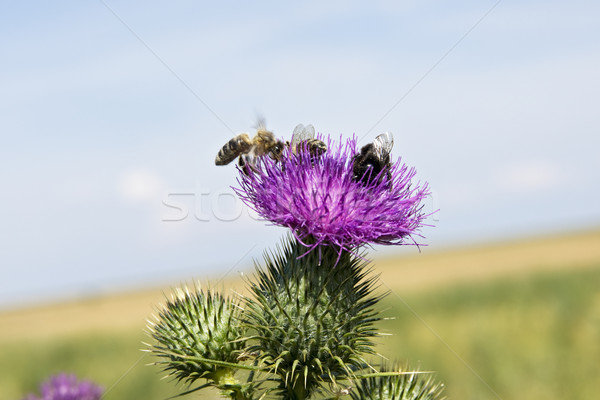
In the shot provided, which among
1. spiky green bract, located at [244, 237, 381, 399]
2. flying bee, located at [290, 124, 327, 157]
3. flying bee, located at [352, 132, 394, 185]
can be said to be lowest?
spiky green bract, located at [244, 237, 381, 399]

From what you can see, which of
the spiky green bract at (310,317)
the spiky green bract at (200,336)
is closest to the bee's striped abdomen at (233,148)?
the spiky green bract at (310,317)

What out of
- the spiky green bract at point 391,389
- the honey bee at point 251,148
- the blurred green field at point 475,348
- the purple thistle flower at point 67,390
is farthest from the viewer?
the blurred green field at point 475,348

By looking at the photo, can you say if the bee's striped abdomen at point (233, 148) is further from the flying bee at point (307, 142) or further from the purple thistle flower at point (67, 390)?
the purple thistle flower at point (67, 390)

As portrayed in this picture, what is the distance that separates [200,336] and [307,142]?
1.88m

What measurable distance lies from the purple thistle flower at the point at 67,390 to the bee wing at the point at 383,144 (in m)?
4.40

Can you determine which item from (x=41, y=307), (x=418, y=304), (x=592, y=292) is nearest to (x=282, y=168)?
(x=592, y=292)

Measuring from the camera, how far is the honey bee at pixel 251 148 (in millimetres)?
5492

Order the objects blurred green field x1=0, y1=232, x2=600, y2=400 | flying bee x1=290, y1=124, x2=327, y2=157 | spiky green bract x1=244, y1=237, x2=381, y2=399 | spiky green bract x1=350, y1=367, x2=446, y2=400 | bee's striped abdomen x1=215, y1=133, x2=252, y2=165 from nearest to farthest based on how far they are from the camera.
→ spiky green bract x1=244, y1=237, x2=381, y2=399 < spiky green bract x1=350, y1=367, x2=446, y2=400 < flying bee x1=290, y1=124, x2=327, y2=157 < bee's striped abdomen x1=215, y1=133, x2=252, y2=165 < blurred green field x1=0, y1=232, x2=600, y2=400

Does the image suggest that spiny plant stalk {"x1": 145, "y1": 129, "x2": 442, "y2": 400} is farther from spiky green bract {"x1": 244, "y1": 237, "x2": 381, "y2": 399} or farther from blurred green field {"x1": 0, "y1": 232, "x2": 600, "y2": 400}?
blurred green field {"x1": 0, "y1": 232, "x2": 600, "y2": 400}

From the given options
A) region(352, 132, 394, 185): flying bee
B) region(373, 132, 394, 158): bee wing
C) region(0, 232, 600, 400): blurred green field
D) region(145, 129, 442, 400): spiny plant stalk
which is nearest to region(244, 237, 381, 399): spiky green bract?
region(145, 129, 442, 400): spiny plant stalk

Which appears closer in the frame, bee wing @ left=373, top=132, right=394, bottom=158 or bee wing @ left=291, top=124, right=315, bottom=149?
bee wing @ left=373, top=132, right=394, bottom=158

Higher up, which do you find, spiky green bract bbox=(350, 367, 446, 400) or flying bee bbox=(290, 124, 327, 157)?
flying bee bbox=(290, 124, 327, 157)

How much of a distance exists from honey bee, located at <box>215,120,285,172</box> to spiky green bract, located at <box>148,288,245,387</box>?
4.22ft

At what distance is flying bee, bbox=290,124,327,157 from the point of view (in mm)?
5254
